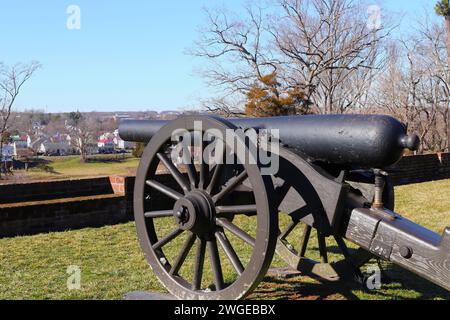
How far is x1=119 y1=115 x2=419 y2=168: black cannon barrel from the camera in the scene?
2.81 m

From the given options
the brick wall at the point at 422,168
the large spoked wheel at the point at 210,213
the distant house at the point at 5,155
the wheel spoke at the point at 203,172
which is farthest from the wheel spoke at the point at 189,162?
the distant house at the point at 5,155

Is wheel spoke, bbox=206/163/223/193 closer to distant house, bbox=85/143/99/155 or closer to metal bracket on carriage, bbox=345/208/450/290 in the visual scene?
metal bracket on carriage, bbox=345/208/450/290

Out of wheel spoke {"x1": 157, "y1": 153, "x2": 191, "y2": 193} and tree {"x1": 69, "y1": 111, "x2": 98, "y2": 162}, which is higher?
wheel spoke {"x1": 157, "y1": 153, "x2": 191, "y2": 193}

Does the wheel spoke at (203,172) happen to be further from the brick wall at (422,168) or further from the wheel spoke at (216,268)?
the brick wall at (422,168)

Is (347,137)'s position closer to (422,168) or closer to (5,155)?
(422,168)

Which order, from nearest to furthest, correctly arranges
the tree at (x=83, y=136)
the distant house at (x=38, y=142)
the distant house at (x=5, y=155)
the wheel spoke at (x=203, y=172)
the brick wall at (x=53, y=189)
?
the wheel spoke at (x=203, y=172)
the brick wall at (x=53, y=189)
the distant house at (x=5, y=155)
the tree at (x=83, y=136)
the distant house at (x=38, y=142)

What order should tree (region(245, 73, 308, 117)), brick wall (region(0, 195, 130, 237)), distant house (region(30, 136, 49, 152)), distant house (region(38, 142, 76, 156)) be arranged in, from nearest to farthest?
brick wall (region(0, 195, 130, 237))
tree (region(245, 73, 308, 117))
distant house (region(38, 142, 76, 156))
distant house (region(30, 136, 49, 152))

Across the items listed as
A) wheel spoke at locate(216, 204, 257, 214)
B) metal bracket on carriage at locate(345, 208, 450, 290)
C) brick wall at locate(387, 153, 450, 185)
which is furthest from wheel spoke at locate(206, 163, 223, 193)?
brick wall at locate(387, 153, 450, 185)

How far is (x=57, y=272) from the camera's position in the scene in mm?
4688

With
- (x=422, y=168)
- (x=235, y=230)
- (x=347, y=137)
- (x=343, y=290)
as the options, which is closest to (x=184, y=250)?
(x=235, y=230)

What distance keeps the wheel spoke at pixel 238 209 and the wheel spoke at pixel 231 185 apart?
0.21 ft

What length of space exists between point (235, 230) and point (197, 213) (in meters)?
0.28

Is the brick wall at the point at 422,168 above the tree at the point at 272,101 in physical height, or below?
below

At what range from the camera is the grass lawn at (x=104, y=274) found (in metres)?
4.05
